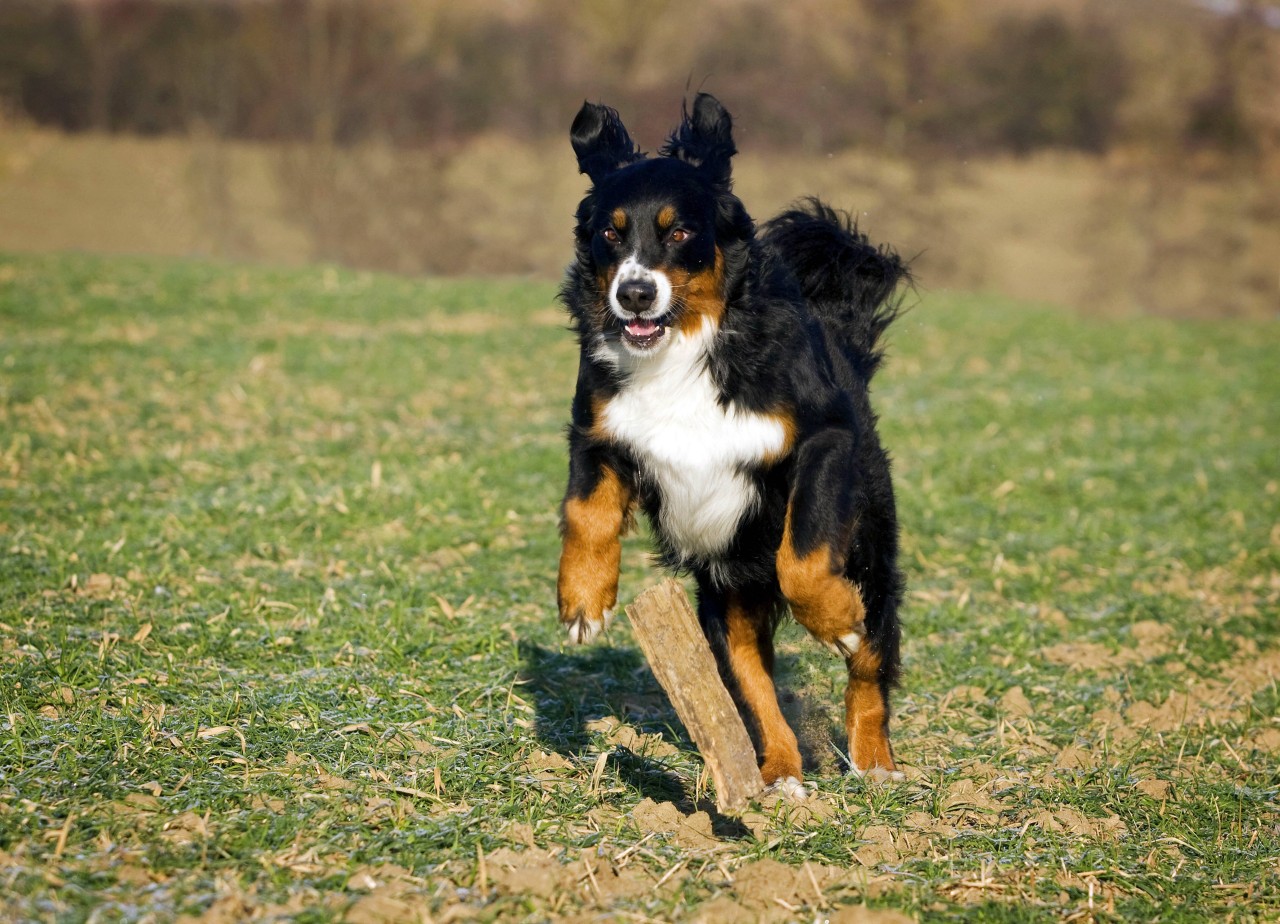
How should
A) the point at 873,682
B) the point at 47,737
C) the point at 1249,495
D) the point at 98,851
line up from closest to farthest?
1. the point at 98,851
2. the point at 47,737
3. the point at 873,682
4. the point at 1249,495

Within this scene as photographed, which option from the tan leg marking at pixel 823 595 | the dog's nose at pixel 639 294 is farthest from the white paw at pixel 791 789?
the dog's nose at pixel 639 294

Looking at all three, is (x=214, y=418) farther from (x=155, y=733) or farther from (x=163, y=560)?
(x=155, y=733)

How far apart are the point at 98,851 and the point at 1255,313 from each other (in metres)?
27.2

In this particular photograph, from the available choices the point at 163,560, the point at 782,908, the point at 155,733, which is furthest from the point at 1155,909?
the point at 163,560

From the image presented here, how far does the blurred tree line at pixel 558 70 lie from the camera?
23.8 metres

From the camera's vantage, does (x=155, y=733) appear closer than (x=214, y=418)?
Yes

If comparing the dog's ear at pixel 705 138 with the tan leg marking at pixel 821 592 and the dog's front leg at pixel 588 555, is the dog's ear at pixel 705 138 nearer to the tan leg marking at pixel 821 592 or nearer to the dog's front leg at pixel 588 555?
the dog's front leg at pixel 588 555

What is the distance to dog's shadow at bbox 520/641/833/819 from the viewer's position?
4.23 meters

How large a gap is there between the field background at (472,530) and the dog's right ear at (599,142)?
1.64 m

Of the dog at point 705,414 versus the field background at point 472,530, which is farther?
the dog at point 705,414

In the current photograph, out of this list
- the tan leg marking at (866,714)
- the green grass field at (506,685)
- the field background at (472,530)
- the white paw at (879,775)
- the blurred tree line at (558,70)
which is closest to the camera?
the green grass field at (506,685)

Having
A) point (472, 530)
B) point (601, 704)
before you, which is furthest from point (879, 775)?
point (472, 530)

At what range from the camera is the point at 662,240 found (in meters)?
3.99

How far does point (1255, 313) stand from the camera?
26.5 m
